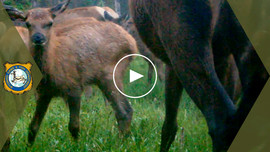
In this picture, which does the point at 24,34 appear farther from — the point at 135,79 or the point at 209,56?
the point at 209,56

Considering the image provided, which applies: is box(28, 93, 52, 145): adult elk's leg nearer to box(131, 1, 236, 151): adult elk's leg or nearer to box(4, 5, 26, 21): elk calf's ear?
box(4, 5, 26, 21): elk calf's ear

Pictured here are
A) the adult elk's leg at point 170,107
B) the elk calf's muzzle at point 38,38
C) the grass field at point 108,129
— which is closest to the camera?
the adult elk's leg at point 170,107

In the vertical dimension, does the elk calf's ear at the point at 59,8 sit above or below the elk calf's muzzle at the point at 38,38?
above

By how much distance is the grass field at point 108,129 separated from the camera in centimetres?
318

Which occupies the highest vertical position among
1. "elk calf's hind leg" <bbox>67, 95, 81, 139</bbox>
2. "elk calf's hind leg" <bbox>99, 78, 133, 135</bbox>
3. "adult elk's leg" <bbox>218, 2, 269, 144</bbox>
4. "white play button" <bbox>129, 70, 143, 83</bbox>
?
"adult elk's leg" <bbox>218, 2, 269, 144</bbox>

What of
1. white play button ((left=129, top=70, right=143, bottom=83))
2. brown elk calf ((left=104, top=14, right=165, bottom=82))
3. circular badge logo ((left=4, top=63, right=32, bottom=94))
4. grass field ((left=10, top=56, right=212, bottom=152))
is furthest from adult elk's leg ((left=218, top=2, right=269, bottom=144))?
circular badge logo ((left=4, top=63, right=32, bottom=94))

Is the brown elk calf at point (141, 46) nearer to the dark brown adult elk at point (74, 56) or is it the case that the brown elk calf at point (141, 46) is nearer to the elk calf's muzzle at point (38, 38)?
the dark brown adult elk at point (74, 56)

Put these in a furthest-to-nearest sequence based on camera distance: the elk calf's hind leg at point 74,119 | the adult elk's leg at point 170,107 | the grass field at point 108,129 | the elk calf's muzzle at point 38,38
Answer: the elk calf's muzzle at point 38,38 < the elk calf's hind leg at point 74,119 < the grass field at point 108,129 < the adult elk's leg at point 170,107

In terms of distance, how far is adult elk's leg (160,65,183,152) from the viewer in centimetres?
305

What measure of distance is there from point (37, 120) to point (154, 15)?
5.48 ft

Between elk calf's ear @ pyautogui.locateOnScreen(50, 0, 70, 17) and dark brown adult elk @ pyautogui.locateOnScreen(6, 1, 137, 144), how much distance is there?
0.04 feet

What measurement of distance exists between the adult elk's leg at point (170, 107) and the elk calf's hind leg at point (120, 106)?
0.37m

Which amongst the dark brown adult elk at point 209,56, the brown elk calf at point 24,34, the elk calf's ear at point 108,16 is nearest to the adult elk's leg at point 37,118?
the brown elk calf at point 24,34

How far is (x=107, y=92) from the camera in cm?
361
